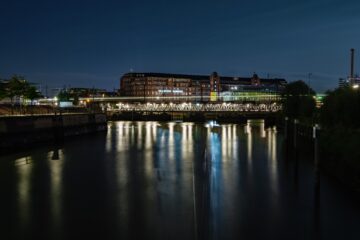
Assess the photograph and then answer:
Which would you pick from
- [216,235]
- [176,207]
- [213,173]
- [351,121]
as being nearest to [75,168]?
[213,173]

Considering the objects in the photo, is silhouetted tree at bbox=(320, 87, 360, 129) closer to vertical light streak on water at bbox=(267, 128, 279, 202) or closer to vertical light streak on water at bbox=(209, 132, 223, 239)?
vertical light streak on water at bbox=(267, 128, 279, 202)

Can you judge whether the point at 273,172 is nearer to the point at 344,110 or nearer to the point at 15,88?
the point at 344,110

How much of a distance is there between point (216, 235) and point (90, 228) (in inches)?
161

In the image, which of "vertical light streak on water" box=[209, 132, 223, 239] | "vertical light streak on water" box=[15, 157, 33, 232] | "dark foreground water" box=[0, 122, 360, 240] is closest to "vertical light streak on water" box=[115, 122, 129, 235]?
"dark foreground water" box=[0, 122, 360, 240]

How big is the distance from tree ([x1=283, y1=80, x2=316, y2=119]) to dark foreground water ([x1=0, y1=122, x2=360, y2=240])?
73.0ft

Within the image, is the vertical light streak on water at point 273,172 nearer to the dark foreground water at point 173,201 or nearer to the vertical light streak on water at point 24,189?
the dark foreground water at point 173,201

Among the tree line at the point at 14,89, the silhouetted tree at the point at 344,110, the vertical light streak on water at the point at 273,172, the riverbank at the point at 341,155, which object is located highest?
the tree line at the point at 14,89

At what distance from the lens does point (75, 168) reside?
26.0m

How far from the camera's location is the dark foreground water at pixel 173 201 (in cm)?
1275

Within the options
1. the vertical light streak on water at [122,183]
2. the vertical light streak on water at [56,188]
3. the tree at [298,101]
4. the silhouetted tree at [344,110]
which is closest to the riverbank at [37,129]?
the vertical light streak on water at [56,188]

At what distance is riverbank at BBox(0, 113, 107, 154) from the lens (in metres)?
37.5

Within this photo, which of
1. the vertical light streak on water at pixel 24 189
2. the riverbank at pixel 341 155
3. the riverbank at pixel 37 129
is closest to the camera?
the vertical light streak on water at pixel 24 189

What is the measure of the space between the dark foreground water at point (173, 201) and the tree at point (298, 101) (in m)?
22.2

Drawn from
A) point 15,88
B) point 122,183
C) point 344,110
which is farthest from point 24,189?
point 15,88
